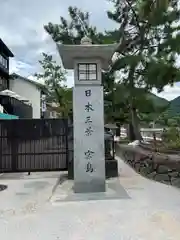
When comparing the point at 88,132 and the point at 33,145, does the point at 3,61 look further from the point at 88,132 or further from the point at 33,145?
the point at 88,132

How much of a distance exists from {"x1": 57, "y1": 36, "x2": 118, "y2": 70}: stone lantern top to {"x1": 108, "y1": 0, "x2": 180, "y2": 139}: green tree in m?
7.36

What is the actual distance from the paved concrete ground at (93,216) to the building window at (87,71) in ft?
8.04

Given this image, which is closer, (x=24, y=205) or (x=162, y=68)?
(x=24, y=205)

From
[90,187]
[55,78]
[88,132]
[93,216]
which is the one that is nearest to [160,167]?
[90,187]

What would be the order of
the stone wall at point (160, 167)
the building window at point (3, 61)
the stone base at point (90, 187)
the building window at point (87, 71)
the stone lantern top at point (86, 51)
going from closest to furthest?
the stone lantern top at point (86, 51) < the stone base at point (90, 187) < the building window at point (87, 71) < the stone wall at point (160, 167) < the building window at point (3, 61)

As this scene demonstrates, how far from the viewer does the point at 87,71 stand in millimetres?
7523

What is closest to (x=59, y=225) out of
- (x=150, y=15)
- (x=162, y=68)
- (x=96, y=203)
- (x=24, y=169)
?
(x=96, y=203)

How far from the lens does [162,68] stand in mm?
14523

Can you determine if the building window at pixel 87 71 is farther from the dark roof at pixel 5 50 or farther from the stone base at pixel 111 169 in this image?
the dark roof at pixel 5 50

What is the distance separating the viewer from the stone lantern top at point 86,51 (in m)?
7.17

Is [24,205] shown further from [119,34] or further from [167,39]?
[119,34]

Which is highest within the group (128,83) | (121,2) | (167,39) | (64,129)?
(121,2)

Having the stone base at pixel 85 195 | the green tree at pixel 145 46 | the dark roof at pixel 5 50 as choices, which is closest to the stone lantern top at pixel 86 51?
the stone base at pixel 85 195

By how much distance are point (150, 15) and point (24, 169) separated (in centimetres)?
886
